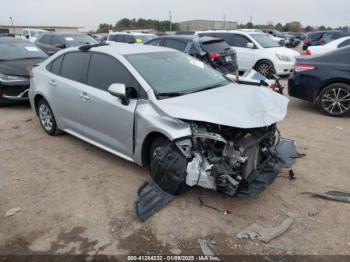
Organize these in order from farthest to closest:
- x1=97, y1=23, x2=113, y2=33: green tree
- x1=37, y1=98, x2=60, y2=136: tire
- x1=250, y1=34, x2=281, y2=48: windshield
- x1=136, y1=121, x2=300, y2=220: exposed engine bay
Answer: x1=97, y1=23, x2=113, y2=33: green tree
x1=250, y1=34, x2=281, y2=48: windshield
x1=37, y1=98, x2=60, y2=136: tire
x1=136, y1=121, x2=300, y2=220: exposed engine bay

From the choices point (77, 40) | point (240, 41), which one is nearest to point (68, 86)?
point (240, 41)

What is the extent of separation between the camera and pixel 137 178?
4363mm

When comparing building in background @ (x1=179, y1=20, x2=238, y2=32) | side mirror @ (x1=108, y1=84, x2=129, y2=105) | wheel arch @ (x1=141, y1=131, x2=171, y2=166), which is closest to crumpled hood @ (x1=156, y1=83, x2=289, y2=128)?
wheel arch @ (x1=141, y1=131, x2=171, y2=166)

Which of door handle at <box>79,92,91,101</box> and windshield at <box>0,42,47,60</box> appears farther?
windshield at <box>0,42,47,60</box>

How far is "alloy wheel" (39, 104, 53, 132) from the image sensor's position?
5.83 meters

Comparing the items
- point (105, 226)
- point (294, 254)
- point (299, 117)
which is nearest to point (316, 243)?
point (294, 254)

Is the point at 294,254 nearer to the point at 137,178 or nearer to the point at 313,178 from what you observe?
the point at 313,178

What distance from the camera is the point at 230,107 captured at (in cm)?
364

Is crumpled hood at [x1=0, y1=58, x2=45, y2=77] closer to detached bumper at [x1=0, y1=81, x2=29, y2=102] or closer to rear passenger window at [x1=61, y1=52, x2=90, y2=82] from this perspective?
detached bumper at [x1=0, y1=81, x2=29, y2=102]

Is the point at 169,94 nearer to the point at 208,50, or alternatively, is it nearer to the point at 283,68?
the point at 208,50

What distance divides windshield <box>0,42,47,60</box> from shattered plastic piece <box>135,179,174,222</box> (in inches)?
257

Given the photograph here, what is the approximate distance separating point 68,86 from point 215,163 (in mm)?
2823

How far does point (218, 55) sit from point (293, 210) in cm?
611

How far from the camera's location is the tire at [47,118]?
19.0 ft
